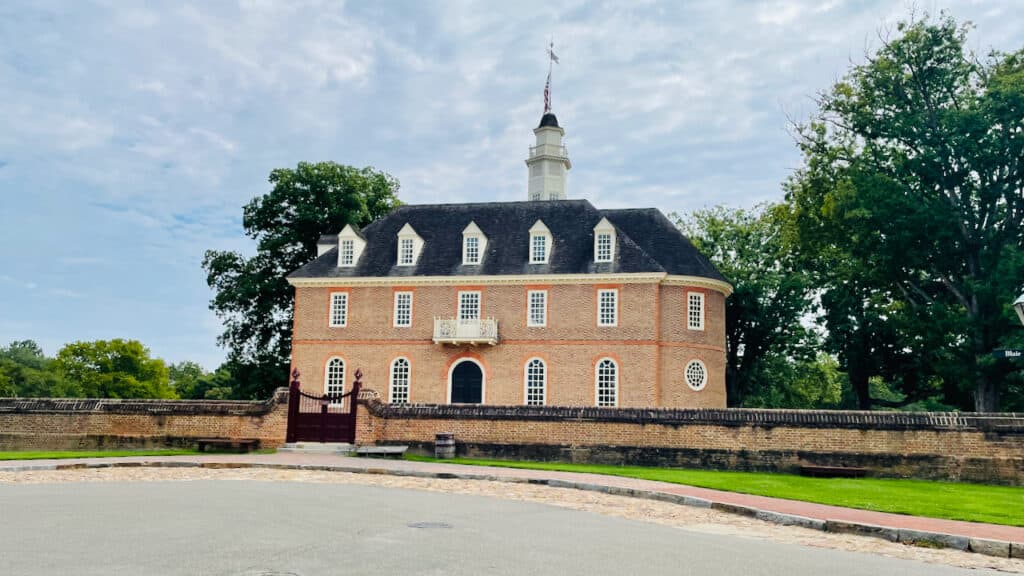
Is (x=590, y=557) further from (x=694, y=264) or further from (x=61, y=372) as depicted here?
(x=61, y=372)

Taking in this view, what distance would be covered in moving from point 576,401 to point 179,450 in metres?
16.3

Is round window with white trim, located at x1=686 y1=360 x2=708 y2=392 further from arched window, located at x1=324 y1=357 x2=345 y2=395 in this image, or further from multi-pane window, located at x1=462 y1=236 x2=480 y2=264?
arched window, located at x1=324 y1=357 x2=345 y2=395

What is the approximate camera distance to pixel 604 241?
37.2 m

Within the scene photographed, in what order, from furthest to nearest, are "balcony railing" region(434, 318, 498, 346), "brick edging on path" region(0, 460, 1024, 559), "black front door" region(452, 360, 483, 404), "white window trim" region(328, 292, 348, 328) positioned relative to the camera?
"white window trim" region(328, 292, 348, 328) < "black front door" region(452, 360, 483, 404) < "balcony railing" region(434, 318, 498, 346) < "brick edging on path" region(0, 460, 1024, 559)

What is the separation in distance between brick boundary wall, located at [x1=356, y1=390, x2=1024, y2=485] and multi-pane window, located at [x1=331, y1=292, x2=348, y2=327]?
13.6 metres

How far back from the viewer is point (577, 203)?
4025 centimetres

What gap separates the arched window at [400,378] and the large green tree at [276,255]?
10.3 meters

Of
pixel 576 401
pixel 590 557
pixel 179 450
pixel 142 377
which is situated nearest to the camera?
pixel 590 557

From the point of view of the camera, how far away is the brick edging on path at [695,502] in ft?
Result: 35.6

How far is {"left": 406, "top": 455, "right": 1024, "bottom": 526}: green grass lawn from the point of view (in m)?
13.8

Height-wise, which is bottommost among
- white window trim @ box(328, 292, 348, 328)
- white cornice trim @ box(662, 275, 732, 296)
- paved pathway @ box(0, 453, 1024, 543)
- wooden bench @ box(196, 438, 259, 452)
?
paved pathway @ box(0, 453, 1024, 543)

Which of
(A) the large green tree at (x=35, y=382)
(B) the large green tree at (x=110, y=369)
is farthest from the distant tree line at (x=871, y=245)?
(A) the large green tree at (x=35, y=382)

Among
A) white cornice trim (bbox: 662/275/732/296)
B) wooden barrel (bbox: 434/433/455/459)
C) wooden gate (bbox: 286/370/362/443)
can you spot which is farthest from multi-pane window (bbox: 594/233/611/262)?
wooden barrel (bbox: 434/433/455/459)

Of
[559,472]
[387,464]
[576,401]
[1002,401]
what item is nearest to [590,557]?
[559,472]
